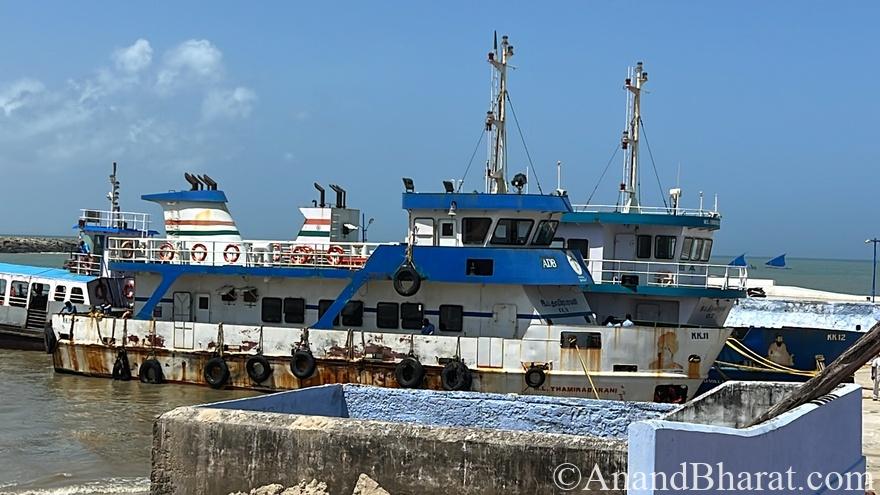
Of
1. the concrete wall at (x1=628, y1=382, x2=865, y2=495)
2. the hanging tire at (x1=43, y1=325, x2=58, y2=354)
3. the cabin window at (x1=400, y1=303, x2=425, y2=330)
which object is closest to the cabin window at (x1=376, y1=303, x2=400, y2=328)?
the cabin window at (x1=400, y1=303, x2=425, y2=330)

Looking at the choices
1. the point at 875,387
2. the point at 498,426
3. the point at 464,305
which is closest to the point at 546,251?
the point at 464,305

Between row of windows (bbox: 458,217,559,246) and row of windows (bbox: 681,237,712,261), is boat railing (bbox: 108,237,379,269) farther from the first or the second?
row of windows (bbox: 681,237,712,261)

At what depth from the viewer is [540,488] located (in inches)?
246

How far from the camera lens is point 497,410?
8.54 meters

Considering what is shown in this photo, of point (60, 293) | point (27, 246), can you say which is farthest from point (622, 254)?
point (27, 246)

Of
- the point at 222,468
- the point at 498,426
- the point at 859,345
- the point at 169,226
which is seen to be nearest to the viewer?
the point at 859,345

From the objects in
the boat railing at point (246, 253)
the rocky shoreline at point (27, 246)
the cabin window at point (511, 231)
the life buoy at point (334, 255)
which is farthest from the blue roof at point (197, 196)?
the rocky shoreline at point (27, 246)

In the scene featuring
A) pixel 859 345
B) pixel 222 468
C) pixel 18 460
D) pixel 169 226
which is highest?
pixel 169 226

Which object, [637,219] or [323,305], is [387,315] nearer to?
[323,305]

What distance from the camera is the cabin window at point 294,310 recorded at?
65.7 feet

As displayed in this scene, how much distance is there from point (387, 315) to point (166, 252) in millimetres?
5883

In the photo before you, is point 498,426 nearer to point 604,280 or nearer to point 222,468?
point 222,468

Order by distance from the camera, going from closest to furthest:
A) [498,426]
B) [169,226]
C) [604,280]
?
[498,426], [604,280], [169,226]

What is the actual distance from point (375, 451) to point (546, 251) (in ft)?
38.6
